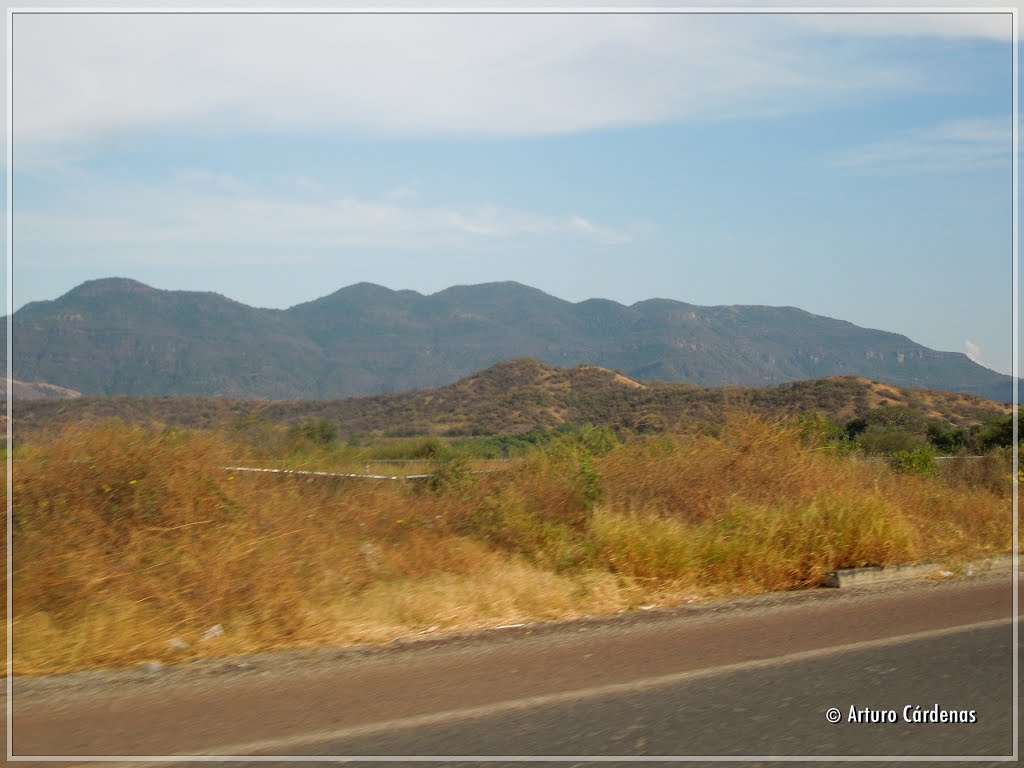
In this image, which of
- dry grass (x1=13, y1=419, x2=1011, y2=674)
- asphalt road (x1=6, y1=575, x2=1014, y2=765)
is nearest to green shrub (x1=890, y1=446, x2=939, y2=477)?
dry grass (x1=13, y1=419, x2=1011, y2=674)

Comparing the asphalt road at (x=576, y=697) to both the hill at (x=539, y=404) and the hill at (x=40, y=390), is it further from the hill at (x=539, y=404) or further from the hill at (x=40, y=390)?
the hill at (x=40, y=390)

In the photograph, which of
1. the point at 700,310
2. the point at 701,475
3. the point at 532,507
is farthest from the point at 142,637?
the point at 700,310

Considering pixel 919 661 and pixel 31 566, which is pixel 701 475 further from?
pixel 31 566

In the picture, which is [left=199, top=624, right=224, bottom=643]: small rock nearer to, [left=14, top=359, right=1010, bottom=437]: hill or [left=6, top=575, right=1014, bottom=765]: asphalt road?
[left=6, top=575, right=1014, bottom=765]: asphalt road

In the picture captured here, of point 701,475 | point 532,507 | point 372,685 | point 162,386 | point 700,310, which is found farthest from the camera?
point 700,310

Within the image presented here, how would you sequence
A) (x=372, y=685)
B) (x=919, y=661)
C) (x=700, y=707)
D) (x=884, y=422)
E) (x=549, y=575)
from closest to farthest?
(x=700, y=707) → (x=372, y=685) → (x=919, y=661) → (x=549, y=575) → (x=884, y=422)

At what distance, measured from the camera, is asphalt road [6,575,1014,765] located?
5332 millimetres

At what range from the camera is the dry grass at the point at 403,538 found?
25.1 ft

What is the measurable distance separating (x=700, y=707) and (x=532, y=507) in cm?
526

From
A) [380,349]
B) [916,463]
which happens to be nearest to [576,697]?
[916,463]

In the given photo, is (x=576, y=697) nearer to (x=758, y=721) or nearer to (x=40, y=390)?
(x=758, y=721)

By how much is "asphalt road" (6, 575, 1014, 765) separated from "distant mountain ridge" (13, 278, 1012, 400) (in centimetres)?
6726

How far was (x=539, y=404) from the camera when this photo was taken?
2122 inches

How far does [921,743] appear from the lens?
5340mm
